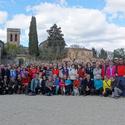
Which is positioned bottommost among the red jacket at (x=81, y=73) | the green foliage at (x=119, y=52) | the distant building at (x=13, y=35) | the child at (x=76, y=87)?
the child at (x=76, y=87)

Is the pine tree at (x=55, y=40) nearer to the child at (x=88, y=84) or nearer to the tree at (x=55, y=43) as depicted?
the tree at (x=55, y=43)

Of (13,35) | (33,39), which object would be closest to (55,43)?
(33,39)

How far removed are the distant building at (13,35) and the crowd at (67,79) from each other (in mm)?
121803

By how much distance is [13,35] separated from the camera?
14500 centimetres

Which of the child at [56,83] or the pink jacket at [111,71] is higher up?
the pink jacket at [111,71]

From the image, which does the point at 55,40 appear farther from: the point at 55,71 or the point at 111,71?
the point at 111,71

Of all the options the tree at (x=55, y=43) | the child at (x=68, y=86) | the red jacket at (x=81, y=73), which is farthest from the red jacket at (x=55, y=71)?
the tree at (x=55, y=43)

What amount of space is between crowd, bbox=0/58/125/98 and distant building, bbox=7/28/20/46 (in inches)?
4795

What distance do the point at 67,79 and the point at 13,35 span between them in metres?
124

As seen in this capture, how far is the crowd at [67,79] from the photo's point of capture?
2088 centimetres
